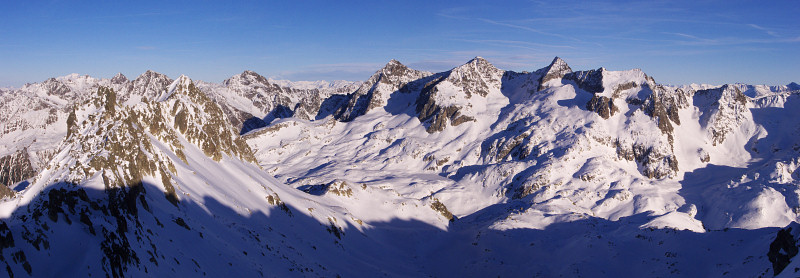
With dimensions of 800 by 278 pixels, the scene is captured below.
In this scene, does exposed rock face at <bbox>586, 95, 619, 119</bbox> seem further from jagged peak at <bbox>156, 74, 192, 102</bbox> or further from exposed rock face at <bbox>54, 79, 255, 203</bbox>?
jagged peak at <bbox>156, 74, 192, 102</bbox>

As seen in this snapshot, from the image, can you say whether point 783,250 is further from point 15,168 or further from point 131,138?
point 15,168

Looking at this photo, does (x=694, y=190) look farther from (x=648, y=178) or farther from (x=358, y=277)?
(x=358, y=277)

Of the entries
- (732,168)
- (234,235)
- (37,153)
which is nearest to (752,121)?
(732,168)

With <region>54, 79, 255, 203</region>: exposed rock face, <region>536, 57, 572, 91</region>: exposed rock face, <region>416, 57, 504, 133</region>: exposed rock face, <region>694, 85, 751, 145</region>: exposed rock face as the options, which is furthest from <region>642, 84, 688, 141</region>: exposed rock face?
<region>54, 79, 255, 203</region>: exposed rock face

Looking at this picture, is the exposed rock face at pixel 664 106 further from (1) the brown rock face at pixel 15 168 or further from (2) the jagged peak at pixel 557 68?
(1) the brown rock face at pixel 15 168

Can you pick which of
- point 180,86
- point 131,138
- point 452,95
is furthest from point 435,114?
point 131,138

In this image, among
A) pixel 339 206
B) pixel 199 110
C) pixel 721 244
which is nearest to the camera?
pixel 721 244
